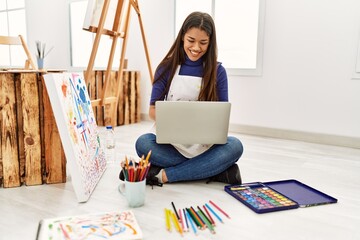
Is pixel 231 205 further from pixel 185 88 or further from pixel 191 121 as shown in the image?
pixel 185 88

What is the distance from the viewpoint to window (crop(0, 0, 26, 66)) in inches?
181

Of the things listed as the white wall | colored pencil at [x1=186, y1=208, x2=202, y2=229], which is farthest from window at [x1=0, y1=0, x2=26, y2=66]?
colored pencil at [x1=186, y1=208, x2=202, y2=229]

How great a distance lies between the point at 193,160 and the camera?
4.90ft

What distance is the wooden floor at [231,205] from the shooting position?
1.07 m

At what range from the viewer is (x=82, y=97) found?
1554mm

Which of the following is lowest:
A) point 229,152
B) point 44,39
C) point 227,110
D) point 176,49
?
point 229,152

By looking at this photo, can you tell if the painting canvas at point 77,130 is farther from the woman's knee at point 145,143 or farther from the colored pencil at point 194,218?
the colored pencil at point 194,218

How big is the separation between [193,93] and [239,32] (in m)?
1.42

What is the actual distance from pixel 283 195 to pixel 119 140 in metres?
1.38

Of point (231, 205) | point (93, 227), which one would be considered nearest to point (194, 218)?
point (231, 205)

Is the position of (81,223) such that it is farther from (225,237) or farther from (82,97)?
(82,97)

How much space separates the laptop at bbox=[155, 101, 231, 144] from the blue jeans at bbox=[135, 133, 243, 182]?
0.44 ft

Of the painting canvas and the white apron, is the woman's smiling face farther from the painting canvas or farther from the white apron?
the painting canvas

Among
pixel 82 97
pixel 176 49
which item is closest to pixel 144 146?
pixel 82 97
